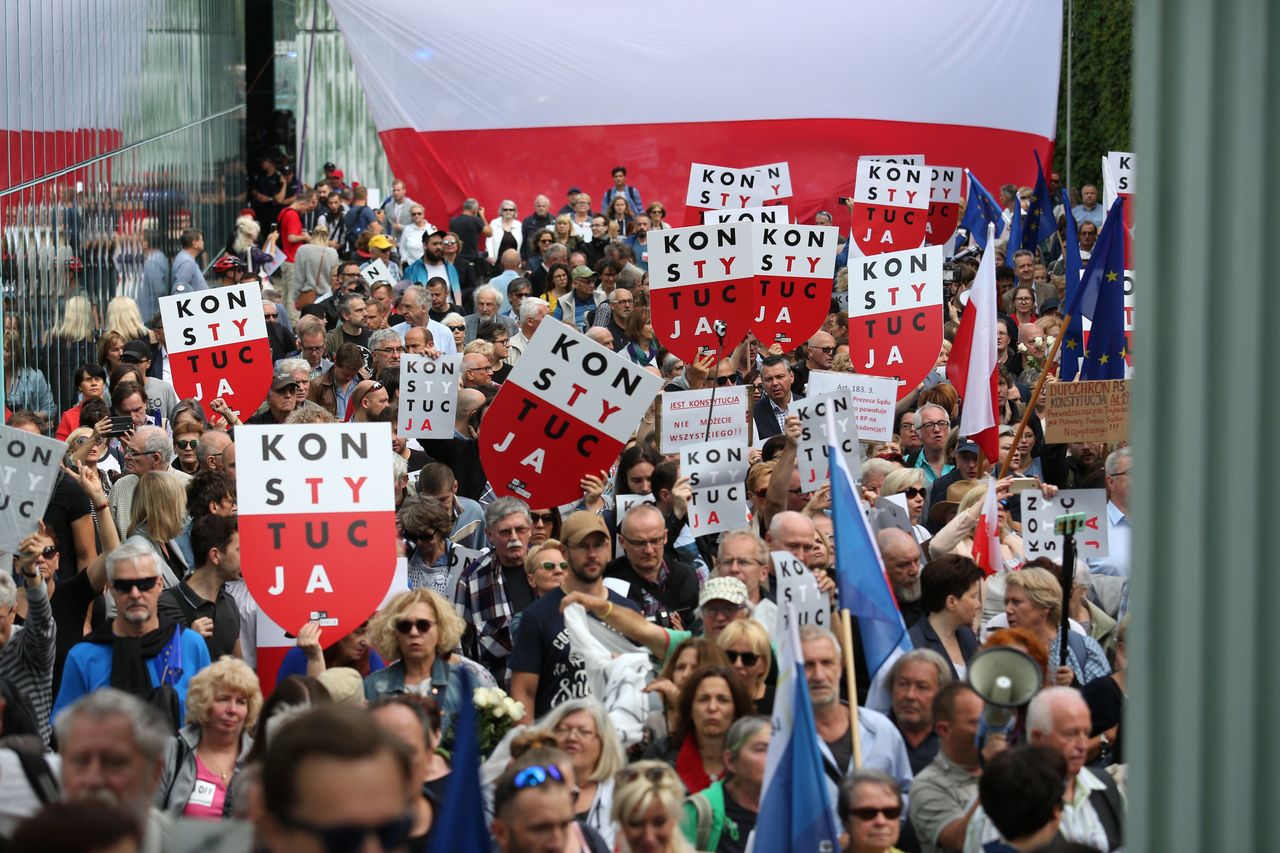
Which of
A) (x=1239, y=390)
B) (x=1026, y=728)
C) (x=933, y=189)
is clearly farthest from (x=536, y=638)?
(x=933, y=189)

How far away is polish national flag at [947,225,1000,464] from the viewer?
40.4 feet

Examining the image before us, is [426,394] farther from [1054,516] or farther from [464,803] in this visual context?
[464,803]

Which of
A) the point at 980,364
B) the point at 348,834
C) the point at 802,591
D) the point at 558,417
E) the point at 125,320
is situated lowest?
the point at 802,591

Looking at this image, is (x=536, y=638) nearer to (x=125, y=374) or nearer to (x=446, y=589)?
(x=446, y=589)

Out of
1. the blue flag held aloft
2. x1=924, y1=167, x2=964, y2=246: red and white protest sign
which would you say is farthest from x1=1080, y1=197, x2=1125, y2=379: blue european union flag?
the blue flag held aloft

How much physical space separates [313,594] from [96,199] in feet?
44.0

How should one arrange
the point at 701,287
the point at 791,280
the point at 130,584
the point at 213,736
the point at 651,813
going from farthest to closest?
the point at 791,280 → the point at 701,287 → the point at 130,584 → the point at 213,736 → the point at 651,813

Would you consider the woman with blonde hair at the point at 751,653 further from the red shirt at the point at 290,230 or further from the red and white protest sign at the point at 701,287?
the red shirt at the point at 290,230

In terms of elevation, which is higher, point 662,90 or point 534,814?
point 662,90

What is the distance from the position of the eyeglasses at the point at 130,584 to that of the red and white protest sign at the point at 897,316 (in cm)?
644

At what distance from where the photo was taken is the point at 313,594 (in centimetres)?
775

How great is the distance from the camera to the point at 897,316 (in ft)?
43.1

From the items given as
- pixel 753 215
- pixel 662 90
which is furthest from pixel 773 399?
pixel 662 90

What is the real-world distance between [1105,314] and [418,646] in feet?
21.8
